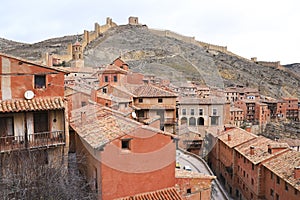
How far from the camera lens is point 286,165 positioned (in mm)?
17562

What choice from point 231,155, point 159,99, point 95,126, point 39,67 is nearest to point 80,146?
point 95,126

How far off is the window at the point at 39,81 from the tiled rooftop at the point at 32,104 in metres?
0.48

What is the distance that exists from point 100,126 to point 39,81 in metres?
2.76

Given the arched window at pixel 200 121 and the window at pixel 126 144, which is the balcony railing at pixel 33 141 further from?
the arched window at pixel 200 121

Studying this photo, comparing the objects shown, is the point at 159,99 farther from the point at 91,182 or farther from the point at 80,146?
the point at 91,182

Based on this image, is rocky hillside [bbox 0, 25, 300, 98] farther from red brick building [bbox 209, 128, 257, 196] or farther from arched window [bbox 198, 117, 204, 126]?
red brick building [bbox 209, 128, 257, 196]

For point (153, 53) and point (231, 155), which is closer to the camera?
point (231, 155)

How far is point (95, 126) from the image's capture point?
11.1m

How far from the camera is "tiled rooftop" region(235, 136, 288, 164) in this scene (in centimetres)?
1934

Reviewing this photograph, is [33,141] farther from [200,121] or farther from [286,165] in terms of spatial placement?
[200,121]

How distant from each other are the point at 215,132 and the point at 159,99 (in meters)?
8.45

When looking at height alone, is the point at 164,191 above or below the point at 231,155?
above

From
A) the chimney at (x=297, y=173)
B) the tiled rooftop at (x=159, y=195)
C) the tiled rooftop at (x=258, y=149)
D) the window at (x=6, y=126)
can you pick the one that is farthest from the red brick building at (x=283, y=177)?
the window at (x=6, y=126)

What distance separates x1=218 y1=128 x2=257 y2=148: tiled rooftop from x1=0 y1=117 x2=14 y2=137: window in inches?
676
